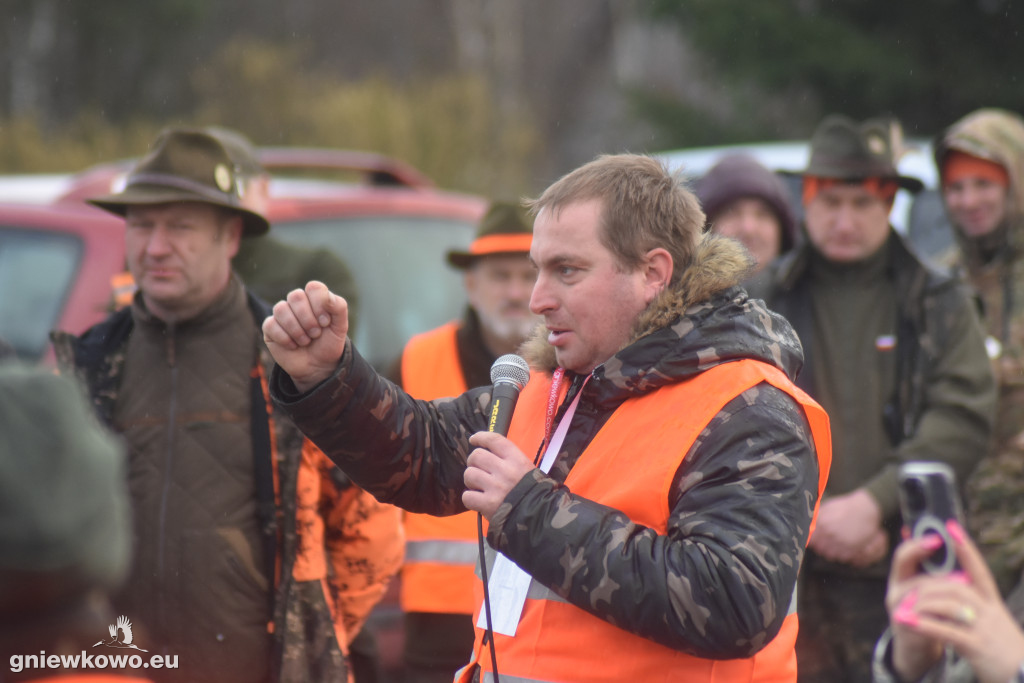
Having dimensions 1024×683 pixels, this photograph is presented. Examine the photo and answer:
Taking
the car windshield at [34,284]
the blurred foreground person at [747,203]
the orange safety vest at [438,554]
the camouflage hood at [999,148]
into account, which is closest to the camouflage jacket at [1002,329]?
the camouflage hood at [999,148]

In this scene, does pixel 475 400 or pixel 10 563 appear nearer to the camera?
pixel 10 563

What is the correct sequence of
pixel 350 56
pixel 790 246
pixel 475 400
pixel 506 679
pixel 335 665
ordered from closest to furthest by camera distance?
1. pixel 506 679
2. pixel 475 400
3. pixel 335 665
4. pixel 790 246
5. pixel 350 56

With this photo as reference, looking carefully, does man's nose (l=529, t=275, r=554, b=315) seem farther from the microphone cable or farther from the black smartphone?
the black smartphone

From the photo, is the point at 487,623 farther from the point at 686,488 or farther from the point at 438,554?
the point at 438,554

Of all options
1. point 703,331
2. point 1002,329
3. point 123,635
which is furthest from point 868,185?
point 123,635

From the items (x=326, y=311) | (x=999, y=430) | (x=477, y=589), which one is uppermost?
(x=326, y=311)

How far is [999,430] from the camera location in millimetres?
4320

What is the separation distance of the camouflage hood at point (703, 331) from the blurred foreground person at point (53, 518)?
1174 millimetres

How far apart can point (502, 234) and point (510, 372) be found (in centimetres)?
193

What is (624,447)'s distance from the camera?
92.7 inches

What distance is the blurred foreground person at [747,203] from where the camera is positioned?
4.91 meters

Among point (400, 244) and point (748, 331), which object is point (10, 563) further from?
point (400, 244)

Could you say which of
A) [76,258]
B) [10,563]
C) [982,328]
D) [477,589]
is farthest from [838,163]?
[10,563]

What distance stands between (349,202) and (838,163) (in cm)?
222
